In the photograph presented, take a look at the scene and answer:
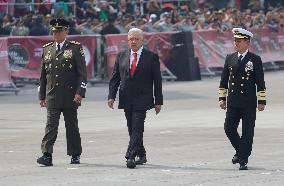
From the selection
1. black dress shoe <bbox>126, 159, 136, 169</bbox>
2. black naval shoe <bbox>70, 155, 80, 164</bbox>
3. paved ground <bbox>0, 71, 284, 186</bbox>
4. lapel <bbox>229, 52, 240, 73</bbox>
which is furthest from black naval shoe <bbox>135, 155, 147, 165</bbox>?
lapel <bbox>229, 52, 240, 73</bbox>

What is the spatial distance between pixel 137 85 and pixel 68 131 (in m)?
1.11

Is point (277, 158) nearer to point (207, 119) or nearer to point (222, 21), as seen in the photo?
point (207, 119)

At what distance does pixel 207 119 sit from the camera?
2214 centimetres

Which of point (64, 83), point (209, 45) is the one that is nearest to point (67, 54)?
point (64, 83)

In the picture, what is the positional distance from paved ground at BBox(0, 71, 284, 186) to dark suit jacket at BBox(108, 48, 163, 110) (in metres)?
0.78

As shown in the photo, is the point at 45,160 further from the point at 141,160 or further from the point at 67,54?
the point at 67,54

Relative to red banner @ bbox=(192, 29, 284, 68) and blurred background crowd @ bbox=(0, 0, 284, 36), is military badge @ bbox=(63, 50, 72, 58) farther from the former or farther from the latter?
red banner @ bbox=(192, 29, 284, 68)

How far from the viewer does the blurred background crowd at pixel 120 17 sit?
32781 mm

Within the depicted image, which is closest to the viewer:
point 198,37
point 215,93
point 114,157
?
point 114,157

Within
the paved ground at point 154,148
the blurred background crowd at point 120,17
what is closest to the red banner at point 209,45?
the blurred background crowd at point 120,17

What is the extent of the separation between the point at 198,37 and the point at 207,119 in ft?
43.6

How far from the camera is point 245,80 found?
48.8 feet

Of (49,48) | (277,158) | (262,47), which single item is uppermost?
(49,48)

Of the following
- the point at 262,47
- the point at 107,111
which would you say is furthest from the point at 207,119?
the point at 262,47
